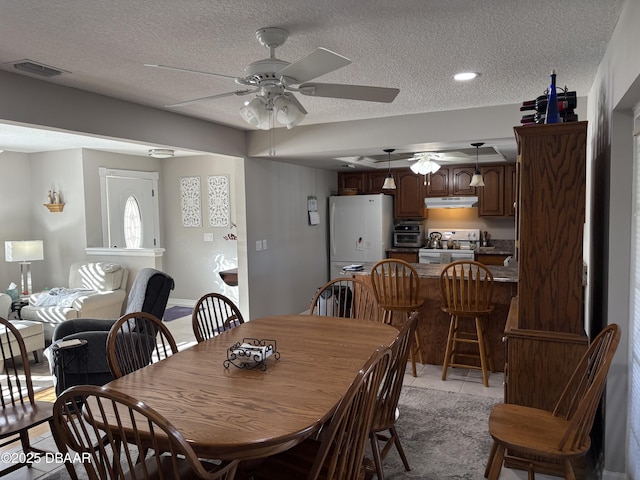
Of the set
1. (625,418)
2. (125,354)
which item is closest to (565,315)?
(625,418)

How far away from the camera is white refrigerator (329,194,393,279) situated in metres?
6.71

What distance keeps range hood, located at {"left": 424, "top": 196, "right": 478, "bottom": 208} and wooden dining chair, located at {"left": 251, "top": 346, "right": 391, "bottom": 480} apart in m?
5.32

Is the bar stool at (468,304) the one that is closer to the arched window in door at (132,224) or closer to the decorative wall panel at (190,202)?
the decorative wall panel at (190,202)

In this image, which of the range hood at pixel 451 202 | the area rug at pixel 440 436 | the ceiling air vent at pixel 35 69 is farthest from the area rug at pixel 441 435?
the range hood at pixel 451 202

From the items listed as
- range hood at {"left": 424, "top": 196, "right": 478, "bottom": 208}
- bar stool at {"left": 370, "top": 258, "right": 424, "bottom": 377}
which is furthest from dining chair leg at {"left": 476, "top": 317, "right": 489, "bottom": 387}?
range hood at {"left": 424, "top": 196, "right": 478, "bottom": 208}

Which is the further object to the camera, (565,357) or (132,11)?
(565,357)

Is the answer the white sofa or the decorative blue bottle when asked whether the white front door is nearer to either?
the white sofa

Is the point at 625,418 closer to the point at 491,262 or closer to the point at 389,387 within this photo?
the point at 389,387

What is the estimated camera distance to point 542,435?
203cm

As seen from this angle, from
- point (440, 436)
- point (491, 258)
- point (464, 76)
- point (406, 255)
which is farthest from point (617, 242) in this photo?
point (406, 255)

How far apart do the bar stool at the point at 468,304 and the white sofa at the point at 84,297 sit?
12.4 feet

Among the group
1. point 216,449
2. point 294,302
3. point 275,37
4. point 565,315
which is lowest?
point 294,302

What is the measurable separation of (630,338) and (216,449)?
1975 mm

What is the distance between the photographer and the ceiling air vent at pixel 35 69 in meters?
2.67
